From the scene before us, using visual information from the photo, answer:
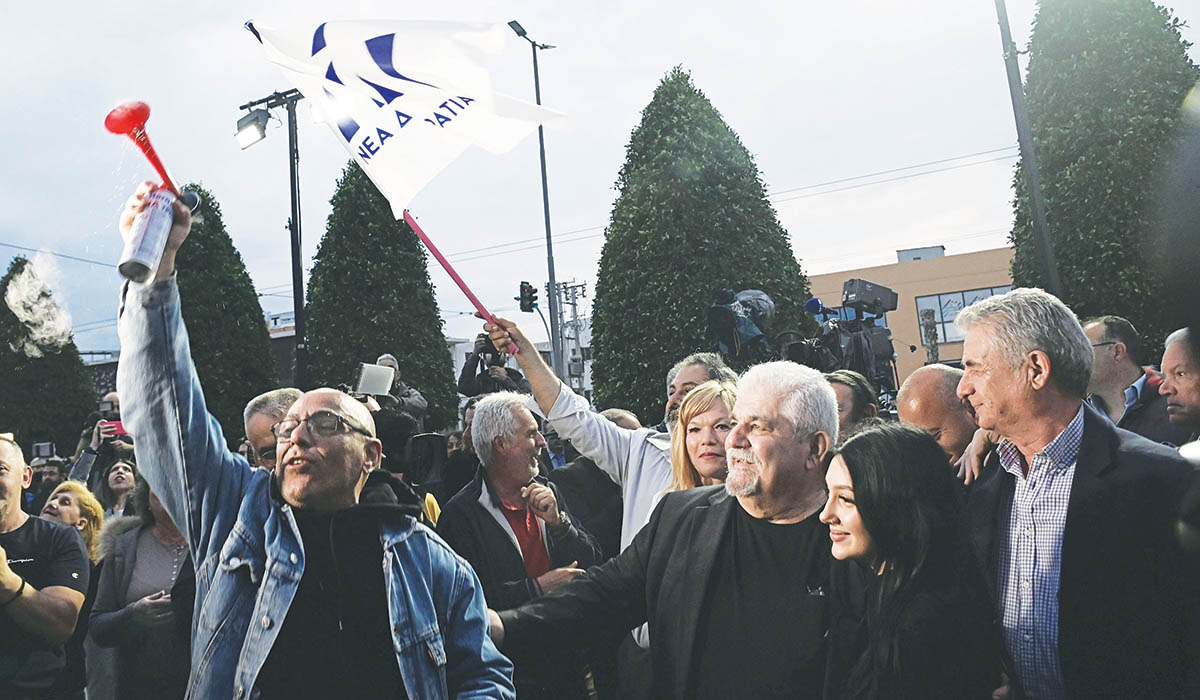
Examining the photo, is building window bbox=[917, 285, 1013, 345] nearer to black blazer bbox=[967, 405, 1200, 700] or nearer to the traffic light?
the traffic light

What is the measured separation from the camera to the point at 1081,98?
14344 mm

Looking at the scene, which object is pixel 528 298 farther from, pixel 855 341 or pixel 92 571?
pixel 92 571

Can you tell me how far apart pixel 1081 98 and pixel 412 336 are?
12873mm

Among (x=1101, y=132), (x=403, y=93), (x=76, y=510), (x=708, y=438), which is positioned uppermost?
(x=1101, y=132)

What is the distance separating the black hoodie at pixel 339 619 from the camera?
7.68 ft

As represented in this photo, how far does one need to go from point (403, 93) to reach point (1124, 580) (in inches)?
143

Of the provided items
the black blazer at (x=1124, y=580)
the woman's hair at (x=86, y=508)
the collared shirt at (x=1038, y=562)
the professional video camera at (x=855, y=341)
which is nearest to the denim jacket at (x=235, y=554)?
the collared shirt at (x=1038, y=562)

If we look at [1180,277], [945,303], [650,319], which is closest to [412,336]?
[650,319]

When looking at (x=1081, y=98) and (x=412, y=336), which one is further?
(x=412, y=336)

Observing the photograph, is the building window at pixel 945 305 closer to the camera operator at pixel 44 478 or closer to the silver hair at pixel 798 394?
the camera operator at pixel 44 478

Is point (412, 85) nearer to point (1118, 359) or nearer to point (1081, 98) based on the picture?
point (1118, 359)

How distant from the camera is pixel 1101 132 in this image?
14.2 m

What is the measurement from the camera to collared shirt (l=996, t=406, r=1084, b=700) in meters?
2.63

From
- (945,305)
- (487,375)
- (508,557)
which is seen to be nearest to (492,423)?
(508,557)
